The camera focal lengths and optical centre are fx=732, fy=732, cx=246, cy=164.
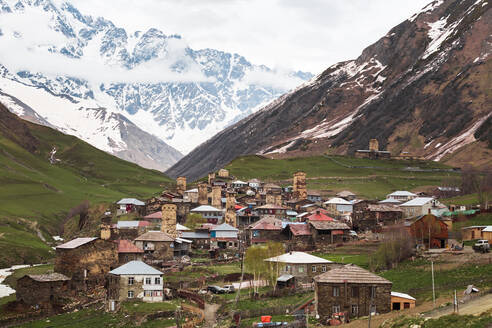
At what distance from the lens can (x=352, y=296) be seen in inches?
2393

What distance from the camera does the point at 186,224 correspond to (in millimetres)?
132375

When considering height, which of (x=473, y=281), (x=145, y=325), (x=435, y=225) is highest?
(x=435, y=225)

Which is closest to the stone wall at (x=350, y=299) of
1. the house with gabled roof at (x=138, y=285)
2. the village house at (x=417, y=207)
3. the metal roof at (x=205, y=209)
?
the house with gabled roof at (x=138, y=285)

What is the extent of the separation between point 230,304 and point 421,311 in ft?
71.9

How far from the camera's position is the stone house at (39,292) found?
264ft

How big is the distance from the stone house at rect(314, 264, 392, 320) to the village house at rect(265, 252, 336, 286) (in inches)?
689

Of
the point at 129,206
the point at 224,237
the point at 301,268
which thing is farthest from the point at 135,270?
the point at 129,206

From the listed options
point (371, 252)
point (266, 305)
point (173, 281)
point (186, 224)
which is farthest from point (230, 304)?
point (186, 224)

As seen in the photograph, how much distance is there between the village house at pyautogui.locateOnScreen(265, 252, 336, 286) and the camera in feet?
260

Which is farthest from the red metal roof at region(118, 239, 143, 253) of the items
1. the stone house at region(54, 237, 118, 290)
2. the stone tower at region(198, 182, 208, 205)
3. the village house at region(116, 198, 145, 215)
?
the village house at region(116, 198, 145, 215)

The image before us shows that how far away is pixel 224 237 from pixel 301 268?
125 ft

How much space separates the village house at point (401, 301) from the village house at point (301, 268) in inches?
733

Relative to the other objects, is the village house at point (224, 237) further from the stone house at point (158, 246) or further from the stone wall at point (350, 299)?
the stone wall at point (350, 299)

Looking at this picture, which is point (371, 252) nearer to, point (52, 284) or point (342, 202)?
point (52, 284)
